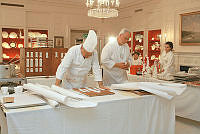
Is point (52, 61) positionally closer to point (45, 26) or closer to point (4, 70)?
point (45, 26)

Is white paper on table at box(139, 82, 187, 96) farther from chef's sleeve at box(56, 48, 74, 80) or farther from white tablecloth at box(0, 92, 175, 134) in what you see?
chef's sleeve at box(56, 48, 74, 80)

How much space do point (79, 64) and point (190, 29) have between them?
451 centimetres

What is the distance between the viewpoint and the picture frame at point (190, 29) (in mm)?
5805

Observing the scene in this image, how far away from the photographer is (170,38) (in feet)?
21.6

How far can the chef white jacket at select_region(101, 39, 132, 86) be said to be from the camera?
11.4 feet

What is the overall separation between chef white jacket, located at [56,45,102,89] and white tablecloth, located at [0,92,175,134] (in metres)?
0.66

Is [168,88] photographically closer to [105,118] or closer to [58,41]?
[105,118]

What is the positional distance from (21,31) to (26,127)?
21.0ft

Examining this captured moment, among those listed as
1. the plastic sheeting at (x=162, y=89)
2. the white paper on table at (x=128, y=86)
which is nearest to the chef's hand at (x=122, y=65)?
the white paper on table at (x=128, y=86)

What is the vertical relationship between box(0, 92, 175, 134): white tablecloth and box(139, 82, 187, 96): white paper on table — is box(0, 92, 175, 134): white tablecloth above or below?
below

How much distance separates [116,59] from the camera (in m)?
3.52

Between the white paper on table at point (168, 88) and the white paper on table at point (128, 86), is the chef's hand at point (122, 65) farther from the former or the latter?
the white paper on table at point (168, 88)

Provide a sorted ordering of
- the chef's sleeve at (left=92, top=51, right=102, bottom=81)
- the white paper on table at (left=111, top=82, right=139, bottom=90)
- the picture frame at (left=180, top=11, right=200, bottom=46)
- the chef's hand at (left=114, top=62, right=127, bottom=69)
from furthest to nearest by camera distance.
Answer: the picture frame at (left=180, top=11, right=200, bottom=46), the chef's hand at (left=114, top=62, right=127, bottom=69), the chef's sleeve at (left=92, top=51, right=102, bottom=81), the white paper on table at (left=111, top=82, right=139, bottom=90)

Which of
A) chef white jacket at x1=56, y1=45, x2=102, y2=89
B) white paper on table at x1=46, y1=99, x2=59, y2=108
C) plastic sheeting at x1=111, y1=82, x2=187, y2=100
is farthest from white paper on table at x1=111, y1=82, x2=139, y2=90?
white paper on table at x1=46, y1=99, x2=59, y2=108
